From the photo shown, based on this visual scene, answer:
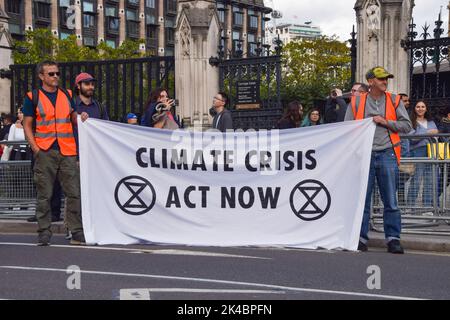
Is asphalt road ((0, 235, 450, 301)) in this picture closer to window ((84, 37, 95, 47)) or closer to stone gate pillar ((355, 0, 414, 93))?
stone gate pillar ((355, 0, 414, 93))

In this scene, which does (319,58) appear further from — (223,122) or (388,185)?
(388,185)

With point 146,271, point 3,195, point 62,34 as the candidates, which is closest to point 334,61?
point 62,34

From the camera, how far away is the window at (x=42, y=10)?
74438 millimetres

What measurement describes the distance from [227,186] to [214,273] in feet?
8.21

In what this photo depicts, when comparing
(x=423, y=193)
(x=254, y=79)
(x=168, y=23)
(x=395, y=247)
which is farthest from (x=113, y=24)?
(x=395, y=247)

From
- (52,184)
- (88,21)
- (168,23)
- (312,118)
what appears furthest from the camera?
(168,23)

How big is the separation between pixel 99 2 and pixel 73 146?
72.0 meters

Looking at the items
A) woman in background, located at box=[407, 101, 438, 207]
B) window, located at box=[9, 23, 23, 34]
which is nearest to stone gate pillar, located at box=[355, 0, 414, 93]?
woman in background, located at box=[407, 101, 438, 207]

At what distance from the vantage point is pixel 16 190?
532 inches

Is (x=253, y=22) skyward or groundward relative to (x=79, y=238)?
skyward

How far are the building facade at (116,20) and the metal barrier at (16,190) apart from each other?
52.7m

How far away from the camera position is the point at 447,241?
410 inches

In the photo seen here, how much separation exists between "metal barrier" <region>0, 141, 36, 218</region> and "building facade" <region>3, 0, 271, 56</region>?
5271 centimetres

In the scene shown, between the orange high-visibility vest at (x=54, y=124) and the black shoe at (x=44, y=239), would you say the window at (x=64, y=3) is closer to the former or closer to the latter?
the orange high-visibility vest at (x=54, y=124)
